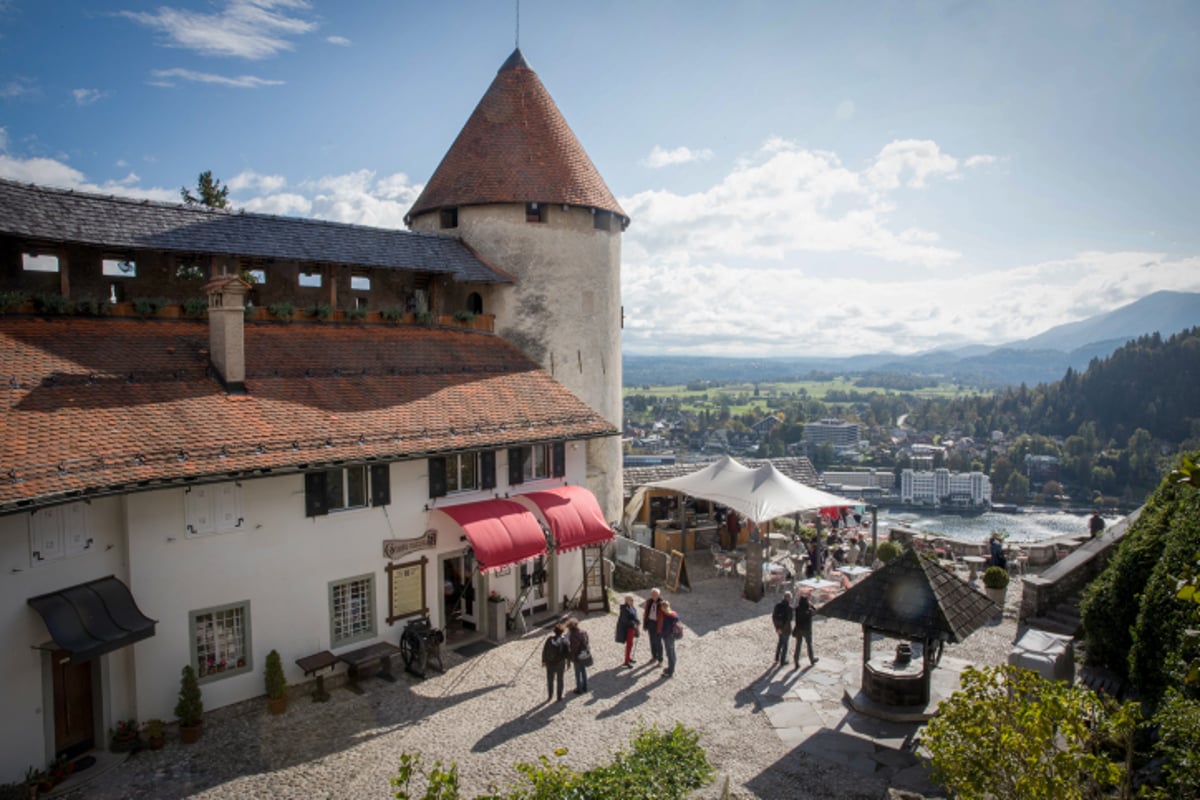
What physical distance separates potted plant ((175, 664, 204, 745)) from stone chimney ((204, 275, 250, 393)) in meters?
5.71

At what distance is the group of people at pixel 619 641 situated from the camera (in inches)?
590

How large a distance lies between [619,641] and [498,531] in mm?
3553

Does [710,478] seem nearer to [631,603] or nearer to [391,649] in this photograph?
[631,603]

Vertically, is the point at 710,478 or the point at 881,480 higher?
the point at 710,478

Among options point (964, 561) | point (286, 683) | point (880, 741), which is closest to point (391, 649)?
point (286, 683)

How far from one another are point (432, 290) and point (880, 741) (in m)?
17.3

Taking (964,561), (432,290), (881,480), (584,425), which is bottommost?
(881,480)

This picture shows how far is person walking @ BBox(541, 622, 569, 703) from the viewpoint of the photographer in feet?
48.8

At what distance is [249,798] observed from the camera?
1138 centimetres

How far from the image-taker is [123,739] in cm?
1274

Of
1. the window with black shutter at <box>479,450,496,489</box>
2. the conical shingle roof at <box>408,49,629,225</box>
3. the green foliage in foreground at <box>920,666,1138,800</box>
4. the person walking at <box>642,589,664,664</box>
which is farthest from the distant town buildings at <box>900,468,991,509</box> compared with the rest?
the green foliage in foreground at <box>920,666,1138,800</box>

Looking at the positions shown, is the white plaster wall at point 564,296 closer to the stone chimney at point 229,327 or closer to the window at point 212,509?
the stone chimney at point 229,327

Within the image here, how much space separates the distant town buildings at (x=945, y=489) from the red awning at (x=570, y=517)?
232 ft

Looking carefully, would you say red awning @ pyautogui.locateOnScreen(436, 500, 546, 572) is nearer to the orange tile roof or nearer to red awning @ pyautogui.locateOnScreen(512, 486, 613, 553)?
red awning @ pyautogui.locateOnScreen(512, 486, 613, 553)
